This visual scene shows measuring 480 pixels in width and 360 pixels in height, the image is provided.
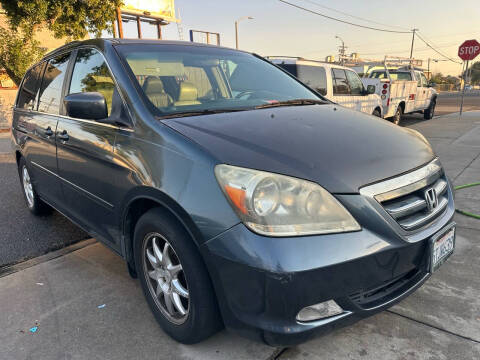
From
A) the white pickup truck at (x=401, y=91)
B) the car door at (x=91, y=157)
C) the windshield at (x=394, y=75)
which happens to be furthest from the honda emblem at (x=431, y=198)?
the windshield at (x=394, y=75)

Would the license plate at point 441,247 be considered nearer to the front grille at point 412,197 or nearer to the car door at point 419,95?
the front grille at point 412,197

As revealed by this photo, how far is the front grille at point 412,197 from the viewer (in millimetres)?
1696

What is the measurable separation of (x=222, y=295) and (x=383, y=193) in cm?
87

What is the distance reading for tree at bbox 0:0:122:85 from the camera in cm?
1092

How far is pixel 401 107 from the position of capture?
12.1 m

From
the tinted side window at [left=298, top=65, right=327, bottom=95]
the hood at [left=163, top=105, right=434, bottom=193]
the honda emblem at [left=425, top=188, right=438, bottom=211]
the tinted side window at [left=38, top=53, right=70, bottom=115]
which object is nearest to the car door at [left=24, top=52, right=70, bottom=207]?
the tinted side window at [left=38, top=53, right=70, bottom=115]

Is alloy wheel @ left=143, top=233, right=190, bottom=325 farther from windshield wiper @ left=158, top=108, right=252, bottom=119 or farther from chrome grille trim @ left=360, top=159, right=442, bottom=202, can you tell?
chrome grille trim @ left=360, top=159, right=442, bottom=202

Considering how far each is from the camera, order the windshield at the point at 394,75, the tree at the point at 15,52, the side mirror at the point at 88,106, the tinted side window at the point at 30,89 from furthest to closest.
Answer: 1. the windshield at the point at 394,75
2. the tree at the point at 15,52
3. the tinted side window at the point at 30,89
4. the side mirror at the point at 88,106

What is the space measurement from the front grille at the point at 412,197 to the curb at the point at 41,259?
2756mm

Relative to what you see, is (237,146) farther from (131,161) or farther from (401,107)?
(401,107)

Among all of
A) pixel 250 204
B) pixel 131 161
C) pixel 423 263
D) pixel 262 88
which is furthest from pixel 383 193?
pixel 262 88

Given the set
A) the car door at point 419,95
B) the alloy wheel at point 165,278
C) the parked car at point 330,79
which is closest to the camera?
the alloy wheel at point 165,278

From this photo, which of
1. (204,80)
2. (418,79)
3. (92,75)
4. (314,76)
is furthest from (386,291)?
(418,79)

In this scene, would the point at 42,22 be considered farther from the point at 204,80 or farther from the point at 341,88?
the point at 204,80
